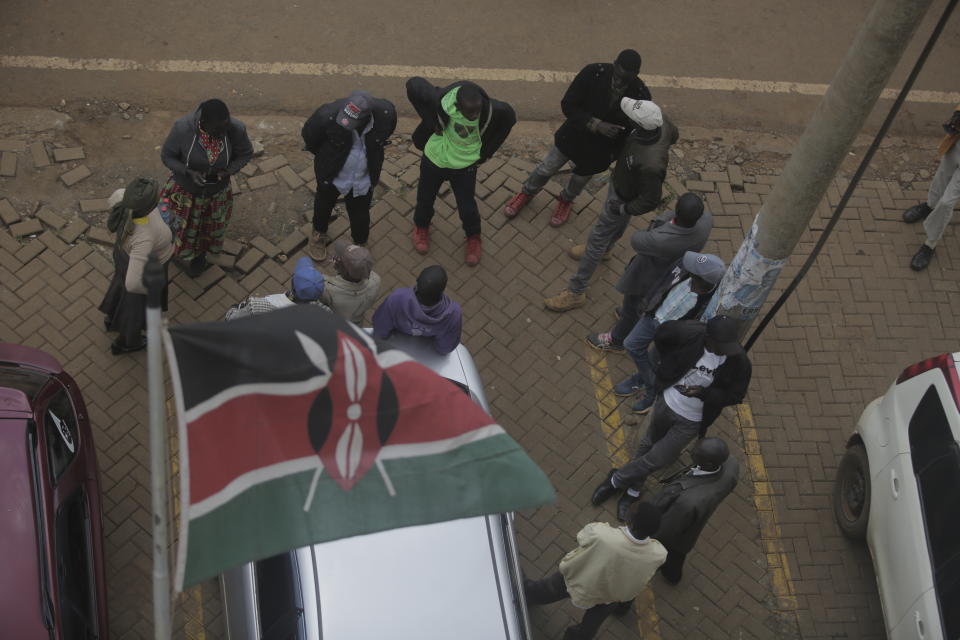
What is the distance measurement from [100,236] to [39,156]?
3.48 feet

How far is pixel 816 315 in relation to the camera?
27.0 ft

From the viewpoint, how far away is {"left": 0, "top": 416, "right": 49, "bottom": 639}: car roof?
4949mm

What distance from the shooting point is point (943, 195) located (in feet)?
27.1

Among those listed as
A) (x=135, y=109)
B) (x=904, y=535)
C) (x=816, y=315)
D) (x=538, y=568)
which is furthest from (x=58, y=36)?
(x=904, y=535)

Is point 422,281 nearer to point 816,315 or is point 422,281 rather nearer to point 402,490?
point 402,490

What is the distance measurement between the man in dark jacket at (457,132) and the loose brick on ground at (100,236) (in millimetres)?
2570

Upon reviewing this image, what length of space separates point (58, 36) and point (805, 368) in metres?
7.54

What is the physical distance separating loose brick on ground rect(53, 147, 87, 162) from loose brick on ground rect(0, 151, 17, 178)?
12.9 inches

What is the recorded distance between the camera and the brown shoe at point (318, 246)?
785 cm

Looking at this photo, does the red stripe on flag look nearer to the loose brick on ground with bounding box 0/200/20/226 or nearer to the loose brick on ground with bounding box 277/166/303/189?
the loose brick on ground with bounding box 277/166/303/189

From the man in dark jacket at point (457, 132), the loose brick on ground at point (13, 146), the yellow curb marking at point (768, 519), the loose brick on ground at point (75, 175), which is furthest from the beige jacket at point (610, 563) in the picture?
the loose brick on ground at point (13, 146)

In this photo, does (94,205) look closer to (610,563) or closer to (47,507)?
(47,507)

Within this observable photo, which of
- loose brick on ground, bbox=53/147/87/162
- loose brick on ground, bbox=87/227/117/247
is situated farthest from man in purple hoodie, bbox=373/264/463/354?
loose brick on ground, bbox=53/147/87/162

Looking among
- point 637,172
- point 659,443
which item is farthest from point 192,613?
point 637,172
